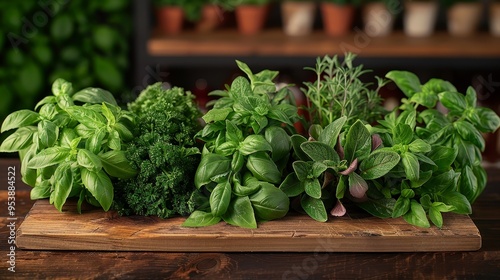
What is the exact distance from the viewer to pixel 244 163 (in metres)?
1.21

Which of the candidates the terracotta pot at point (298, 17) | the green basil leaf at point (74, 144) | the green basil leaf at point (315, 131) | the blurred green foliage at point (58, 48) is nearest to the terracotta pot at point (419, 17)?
the terracotta pot at point (298, 17)

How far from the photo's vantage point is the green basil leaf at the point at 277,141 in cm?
121

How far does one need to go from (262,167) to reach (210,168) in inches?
3.0

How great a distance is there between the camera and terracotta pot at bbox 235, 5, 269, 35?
284 cm

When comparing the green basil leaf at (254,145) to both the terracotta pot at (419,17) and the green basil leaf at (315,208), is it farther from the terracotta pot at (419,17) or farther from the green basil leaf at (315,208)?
the terracotta pot at (419,17)

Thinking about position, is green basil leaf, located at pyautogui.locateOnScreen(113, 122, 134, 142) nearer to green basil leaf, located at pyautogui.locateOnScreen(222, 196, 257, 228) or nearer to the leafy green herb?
the leafy green herb

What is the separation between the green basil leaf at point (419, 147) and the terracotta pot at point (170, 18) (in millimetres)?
1786

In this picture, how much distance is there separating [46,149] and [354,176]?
1.49ft

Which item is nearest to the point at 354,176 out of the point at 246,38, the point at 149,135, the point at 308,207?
the point at 308,207

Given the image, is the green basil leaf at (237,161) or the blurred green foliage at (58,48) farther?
the blurred green foliage at (58,48)

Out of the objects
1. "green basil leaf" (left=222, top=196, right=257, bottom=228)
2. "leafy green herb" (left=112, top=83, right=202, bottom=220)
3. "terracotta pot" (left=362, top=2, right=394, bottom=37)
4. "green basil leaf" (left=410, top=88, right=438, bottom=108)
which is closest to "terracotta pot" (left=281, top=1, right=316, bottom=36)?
"terracotta pot" (left=362, top=2, right=394, bottom=37)

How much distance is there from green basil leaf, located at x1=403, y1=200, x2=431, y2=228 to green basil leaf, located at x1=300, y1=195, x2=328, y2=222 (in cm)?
12

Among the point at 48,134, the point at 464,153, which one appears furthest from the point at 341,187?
the point at 48,134

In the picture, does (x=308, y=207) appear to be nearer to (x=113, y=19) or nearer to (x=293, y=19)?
(x=293, y=19)
